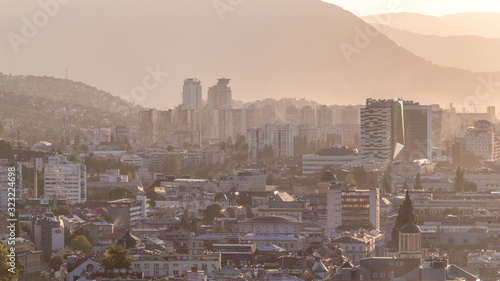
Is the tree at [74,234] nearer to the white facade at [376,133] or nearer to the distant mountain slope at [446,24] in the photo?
the white facade at [376,133]

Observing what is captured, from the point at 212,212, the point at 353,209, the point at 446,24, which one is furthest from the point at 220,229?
the point at 446,24

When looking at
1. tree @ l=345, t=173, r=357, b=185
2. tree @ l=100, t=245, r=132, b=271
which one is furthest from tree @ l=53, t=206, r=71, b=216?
tree @ l=100, t=245, r=132, b=271

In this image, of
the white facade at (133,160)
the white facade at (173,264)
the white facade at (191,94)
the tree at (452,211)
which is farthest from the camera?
the white facade at (191,94)

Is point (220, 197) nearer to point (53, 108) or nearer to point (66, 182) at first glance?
point (66, 182)

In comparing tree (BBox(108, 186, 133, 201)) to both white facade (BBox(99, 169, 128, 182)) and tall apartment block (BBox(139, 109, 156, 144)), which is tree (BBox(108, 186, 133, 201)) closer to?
white facade (BBox(99, 169, 128, 182))

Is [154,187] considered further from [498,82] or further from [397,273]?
[498,82]

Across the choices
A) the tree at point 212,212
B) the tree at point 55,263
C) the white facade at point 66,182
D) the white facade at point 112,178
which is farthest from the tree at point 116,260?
the white facade at point 112,178
